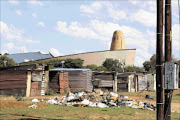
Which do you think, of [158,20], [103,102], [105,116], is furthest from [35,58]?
[158,20]

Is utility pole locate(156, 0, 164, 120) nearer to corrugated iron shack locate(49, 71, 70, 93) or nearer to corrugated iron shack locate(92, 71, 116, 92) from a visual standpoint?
corrugated iron shack locate(49, 71, 70, 93)

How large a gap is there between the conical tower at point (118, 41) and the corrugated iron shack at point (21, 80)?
4471 inches

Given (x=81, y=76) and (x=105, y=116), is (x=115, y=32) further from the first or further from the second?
(x=105, y=116)

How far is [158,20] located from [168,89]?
275 centimetres

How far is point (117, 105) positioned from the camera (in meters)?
25.3

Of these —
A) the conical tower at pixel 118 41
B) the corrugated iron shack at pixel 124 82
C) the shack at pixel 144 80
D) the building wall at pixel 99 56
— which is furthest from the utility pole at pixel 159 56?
the conical tower at pixel 118 41

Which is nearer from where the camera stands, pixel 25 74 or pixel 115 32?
pixel 25 74

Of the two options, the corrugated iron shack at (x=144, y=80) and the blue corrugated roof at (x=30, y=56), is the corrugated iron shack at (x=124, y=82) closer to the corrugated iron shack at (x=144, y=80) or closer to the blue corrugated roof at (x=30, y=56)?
the corrugated iron shack at (x=144, y=80)

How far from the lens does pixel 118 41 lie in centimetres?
14688

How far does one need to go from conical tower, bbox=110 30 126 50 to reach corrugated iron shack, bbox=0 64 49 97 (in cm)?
11357

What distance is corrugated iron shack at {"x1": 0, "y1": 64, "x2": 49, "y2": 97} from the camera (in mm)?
33191

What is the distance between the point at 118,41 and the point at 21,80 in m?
116

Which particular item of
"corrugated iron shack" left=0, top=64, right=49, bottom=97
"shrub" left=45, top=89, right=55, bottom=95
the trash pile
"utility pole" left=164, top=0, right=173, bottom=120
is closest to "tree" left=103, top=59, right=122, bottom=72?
"shrub" left=45, top=89, right=55, bottom=95

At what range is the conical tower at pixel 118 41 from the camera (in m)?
147
